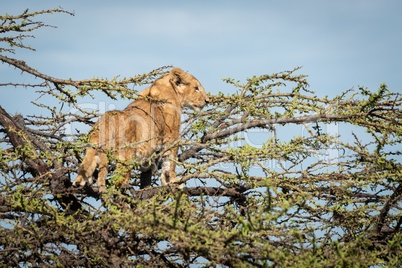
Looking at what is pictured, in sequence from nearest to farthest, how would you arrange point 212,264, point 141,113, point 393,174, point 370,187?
point 212,264 → point 393,174 → point 370,187 → point 141,113

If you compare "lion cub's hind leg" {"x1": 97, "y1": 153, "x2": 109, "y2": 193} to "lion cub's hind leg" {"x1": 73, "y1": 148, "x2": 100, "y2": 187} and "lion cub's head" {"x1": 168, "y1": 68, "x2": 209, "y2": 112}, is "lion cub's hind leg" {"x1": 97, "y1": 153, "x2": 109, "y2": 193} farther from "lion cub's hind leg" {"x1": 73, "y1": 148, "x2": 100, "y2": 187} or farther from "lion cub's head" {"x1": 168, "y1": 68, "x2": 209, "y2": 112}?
"lion cub's head" {"x1": 168, "y1": 68, "x2": 209, "y2": 112}

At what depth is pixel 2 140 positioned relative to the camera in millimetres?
5941

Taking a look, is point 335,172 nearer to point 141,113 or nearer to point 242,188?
point 242,188

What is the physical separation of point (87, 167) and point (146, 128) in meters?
1.07

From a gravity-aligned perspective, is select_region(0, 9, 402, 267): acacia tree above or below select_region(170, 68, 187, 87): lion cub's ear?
below

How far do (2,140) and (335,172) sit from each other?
178 inches

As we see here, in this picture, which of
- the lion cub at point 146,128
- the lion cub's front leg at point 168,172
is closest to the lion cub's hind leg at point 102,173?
the lion cub at point 146,128

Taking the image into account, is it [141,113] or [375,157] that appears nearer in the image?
[375,157]

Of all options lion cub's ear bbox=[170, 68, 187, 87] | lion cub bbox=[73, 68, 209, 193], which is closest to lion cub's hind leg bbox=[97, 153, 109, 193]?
lion cub bbox=[73, 68, 209, 193]

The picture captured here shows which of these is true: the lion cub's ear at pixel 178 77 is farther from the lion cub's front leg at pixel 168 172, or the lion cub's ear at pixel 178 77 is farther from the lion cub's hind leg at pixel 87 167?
the lion cub's hind leg at pixel 87 167

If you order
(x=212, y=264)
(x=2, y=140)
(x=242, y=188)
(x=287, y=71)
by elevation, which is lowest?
(x=212, y=264)

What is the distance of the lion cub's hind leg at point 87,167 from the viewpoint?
4.73m

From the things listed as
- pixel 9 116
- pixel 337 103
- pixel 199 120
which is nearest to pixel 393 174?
pixel 337 103

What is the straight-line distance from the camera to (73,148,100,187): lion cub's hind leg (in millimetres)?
4727
